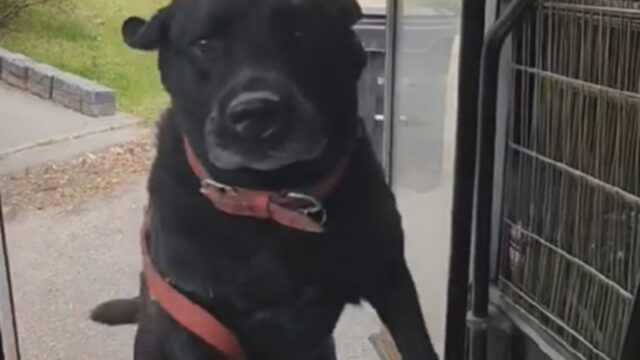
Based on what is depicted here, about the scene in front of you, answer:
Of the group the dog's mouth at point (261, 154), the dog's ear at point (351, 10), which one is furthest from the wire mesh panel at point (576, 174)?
the dog's mouth at point (261, 154)

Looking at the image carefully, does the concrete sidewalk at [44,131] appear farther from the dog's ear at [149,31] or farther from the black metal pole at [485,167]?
the black metal pole at [485,167]

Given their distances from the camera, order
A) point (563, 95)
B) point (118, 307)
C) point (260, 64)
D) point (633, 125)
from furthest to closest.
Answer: point (563, 95), point (633, 125), point (118, 307), point (260, 64)

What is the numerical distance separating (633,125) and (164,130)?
2.14 ft

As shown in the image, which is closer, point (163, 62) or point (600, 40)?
point (163, 62)

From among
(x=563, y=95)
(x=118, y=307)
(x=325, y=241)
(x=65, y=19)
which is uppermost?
(x=65, y=19)

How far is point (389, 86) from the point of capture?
1254mm

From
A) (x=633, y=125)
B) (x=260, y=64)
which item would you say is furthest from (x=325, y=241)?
(x=633, y=125)

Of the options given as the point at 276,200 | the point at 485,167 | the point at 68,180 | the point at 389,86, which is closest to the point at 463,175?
the point at 485,167

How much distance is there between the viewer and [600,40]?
135 centimetres

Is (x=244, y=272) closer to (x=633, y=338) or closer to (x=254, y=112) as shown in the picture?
(x=254, y=112)

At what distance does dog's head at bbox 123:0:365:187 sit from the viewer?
945mm

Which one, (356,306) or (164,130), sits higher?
(164,130)

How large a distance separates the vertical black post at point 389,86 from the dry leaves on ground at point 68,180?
317mm

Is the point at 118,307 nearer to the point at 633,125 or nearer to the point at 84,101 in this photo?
the point at 84,101
